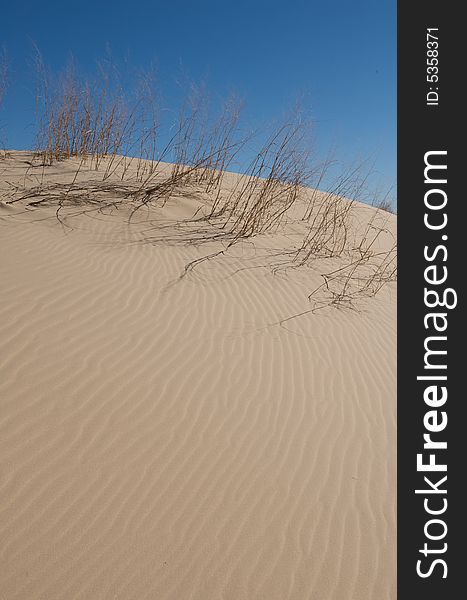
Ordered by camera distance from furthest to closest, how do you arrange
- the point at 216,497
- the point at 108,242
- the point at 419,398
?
the point at 108,242, the point at 419,398, the point at 216,497

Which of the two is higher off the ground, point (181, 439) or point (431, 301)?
point (431, 301)

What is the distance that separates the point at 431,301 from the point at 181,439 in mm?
2448

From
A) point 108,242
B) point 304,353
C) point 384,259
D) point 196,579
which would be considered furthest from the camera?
point 384,259

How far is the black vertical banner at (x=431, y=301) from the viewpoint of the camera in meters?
2.72

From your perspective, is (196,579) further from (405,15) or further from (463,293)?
(405,15)

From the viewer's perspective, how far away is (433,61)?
209 inches

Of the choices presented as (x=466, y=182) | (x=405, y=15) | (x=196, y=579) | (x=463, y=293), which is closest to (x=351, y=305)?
(x=463, y=293)

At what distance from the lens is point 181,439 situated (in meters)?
3.09

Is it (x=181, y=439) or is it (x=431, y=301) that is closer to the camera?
(x=181, y=439)

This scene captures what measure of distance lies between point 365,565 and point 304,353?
198 cm

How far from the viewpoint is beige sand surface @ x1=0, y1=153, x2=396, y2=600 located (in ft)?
7.79

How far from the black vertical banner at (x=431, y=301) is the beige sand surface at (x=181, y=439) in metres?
0.16

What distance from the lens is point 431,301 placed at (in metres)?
4.19

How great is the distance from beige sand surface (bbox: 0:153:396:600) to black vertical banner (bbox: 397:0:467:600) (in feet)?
0.53
